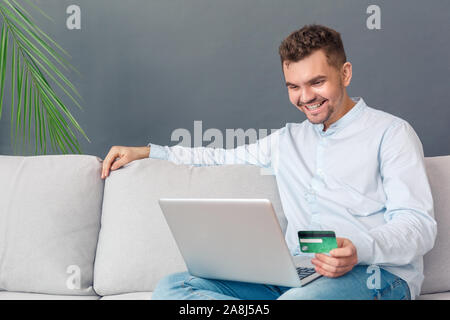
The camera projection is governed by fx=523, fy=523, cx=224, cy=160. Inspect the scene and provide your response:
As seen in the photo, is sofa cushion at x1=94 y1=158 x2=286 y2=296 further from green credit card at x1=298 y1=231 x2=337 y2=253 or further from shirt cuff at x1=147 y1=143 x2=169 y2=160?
green credit card at x1=298 y1=231 x2=337 y2=253

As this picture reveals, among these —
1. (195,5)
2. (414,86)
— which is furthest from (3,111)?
(414,86)

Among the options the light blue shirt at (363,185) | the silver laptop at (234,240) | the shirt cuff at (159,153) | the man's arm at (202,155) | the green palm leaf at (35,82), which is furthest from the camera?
the green palm leaf at (35,82)

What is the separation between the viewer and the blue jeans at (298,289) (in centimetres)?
122

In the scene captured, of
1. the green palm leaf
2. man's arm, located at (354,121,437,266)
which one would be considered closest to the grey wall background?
the green palm leaf

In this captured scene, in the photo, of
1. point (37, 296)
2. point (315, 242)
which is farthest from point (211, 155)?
point (315, 242)

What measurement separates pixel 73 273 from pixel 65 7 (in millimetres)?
1774

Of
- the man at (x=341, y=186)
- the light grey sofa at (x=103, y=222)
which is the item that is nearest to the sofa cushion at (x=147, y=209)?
the light grey sofa at (x=103, y=222)

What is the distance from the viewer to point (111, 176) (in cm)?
192

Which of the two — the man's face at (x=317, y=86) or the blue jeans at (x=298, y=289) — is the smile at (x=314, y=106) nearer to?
the man's face at (x=317, y=86)

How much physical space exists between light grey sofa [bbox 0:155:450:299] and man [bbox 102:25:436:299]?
0.19 m

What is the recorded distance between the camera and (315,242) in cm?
113

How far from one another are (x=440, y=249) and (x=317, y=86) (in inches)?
26.2

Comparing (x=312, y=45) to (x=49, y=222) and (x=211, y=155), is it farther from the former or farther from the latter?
(x=49, y=222)

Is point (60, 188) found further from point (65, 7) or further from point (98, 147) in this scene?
point (65, 7)
